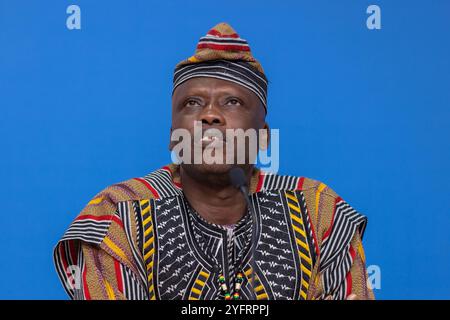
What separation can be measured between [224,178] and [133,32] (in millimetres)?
1031

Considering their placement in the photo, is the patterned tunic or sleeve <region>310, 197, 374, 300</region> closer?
the patterned tunic

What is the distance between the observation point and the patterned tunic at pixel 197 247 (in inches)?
85.9

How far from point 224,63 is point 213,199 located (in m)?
0.36

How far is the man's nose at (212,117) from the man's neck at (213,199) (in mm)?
163

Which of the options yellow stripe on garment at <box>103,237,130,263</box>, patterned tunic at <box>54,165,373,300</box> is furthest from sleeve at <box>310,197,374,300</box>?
yellow stripe on garment at <box>103,237,130,263</box>

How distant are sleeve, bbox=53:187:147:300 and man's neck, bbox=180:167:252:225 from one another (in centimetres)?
19

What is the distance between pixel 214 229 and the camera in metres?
2.36

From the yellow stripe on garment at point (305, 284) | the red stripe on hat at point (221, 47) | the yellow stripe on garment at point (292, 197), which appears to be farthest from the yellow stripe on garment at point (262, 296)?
the red stripe on hat at point (221, 47)

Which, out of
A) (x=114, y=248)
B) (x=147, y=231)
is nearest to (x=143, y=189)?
(x=147, y=231)

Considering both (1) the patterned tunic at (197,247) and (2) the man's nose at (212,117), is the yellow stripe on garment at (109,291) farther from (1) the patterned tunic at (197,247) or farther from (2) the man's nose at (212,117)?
(2) the man's nose at (212,117)

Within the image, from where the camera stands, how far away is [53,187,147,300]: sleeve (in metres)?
2.12

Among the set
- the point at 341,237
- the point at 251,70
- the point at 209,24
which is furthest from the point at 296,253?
the point at 209,24

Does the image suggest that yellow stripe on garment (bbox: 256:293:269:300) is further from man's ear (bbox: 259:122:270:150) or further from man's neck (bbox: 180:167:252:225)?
man's ear (bbox: 259:122:270:150)
